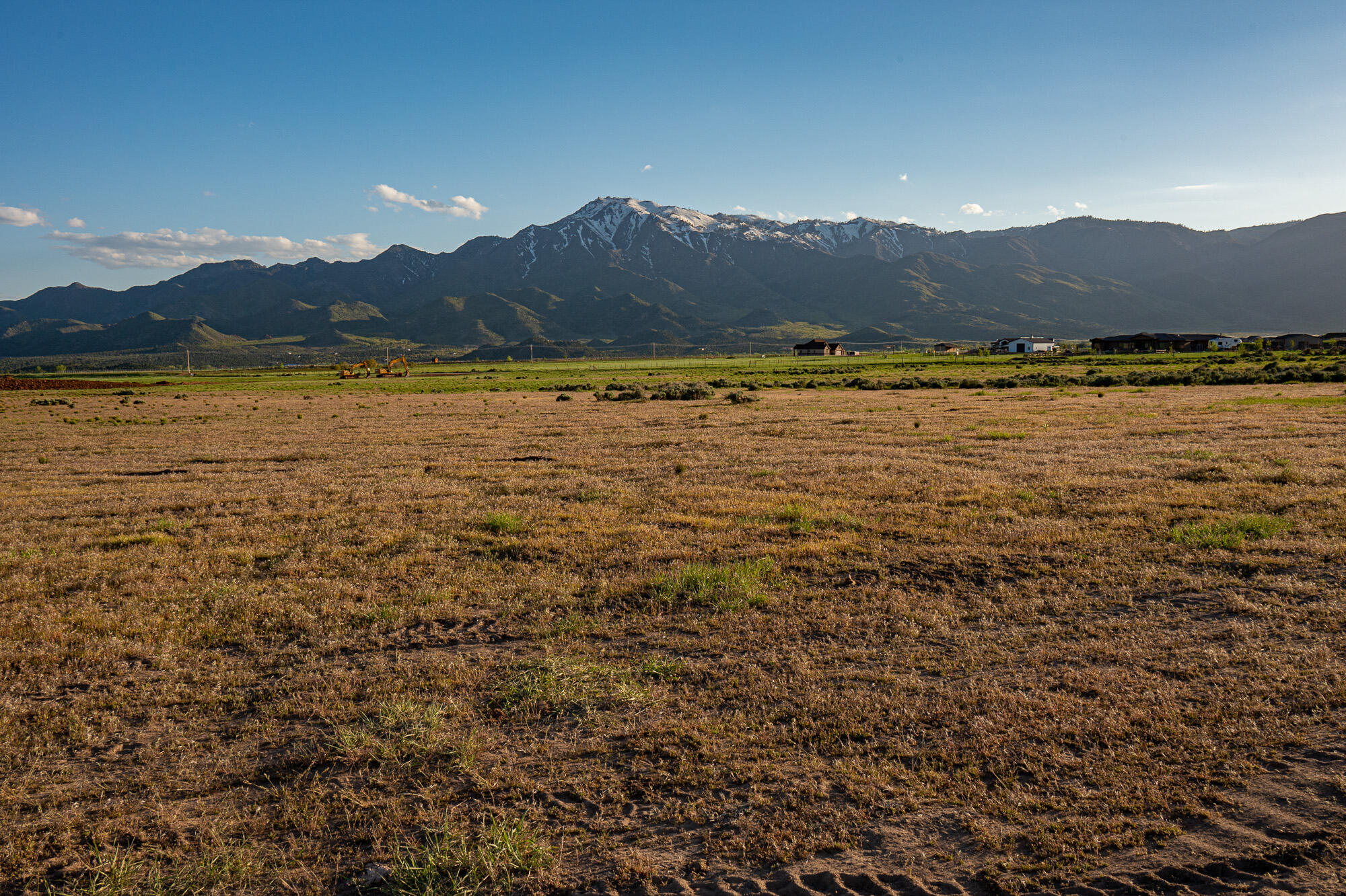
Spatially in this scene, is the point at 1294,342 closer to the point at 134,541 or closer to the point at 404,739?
the point at 404,739

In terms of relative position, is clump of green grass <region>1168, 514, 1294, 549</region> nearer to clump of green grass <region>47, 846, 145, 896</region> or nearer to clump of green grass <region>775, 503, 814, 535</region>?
clump of green grass <region>775, 503, 814, 535</region>

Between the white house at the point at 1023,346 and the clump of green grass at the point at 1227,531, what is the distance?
17329cm

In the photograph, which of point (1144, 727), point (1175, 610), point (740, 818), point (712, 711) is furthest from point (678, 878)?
point (1175, 610)

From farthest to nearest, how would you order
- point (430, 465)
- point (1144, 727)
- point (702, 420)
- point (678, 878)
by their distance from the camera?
point (702, 420), point (430, 465), point (1144, 727), point (678, 878)

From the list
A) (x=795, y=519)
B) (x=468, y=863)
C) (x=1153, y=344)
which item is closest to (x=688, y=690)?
(x=468, y=863)

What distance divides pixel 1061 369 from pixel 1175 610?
87.9m

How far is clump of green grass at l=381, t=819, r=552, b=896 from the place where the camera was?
4.32m

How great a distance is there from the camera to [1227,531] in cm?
1162

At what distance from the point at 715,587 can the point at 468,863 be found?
223 inches

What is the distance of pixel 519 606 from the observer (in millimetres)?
9289

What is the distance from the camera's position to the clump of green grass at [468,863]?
4316 mm

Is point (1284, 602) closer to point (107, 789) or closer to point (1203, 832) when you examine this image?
point (1203, 832)

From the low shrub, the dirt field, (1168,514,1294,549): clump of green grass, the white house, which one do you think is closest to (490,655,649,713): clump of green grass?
the dirt field

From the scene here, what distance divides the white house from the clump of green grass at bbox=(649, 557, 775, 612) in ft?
587
